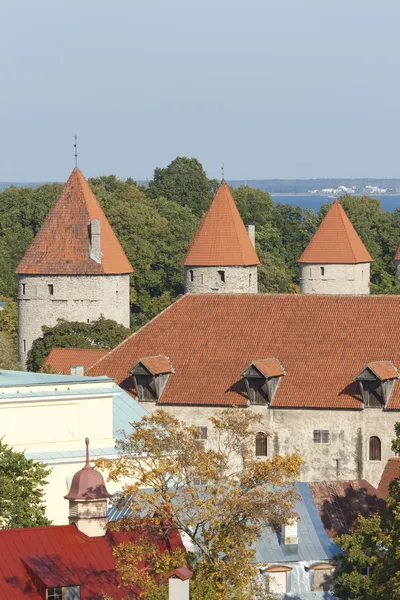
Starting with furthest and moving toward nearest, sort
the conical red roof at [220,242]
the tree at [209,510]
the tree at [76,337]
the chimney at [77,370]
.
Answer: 1. the conical red roof at [220,242]
2. the tree at [76,337]
3. the chimney at [77,370]
4. the tree at [209,510]

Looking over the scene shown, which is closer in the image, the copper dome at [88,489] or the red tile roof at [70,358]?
the copper dome at [88,489]

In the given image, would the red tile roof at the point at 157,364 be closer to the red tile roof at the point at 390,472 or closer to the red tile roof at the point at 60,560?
the red tile roof at the point at 390,472

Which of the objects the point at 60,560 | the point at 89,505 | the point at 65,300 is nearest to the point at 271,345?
the point at 65,300

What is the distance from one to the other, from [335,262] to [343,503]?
151 ft

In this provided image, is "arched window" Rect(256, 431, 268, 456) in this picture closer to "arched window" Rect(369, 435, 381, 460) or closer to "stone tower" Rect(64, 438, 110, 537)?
"arched window" Rect(369, 435, 381, 460)

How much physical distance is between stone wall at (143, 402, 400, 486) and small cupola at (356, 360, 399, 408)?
0.27m

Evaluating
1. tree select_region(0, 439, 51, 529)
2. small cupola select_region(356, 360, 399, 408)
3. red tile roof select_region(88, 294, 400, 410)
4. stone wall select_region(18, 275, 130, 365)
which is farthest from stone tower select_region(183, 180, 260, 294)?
tree select_region(0, 439, 51, 529)

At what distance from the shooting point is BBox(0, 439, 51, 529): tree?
45.6 m

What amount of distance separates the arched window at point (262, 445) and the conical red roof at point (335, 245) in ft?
109

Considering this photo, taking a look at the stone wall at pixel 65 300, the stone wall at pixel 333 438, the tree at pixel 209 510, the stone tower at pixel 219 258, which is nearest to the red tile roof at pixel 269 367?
the stone wall at pixel 333 438

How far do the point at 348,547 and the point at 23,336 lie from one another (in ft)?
163

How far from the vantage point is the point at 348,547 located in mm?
46375

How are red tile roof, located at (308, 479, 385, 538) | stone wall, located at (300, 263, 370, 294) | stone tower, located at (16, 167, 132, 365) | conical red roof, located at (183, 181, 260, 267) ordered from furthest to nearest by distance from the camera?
stone wall, located at (300, 263, 370, 294) → stone tower, located at (16, 167, 132, 365) → conical red roof, located at (183, 181, 260, 267) → red tile roof, located at (308, 479, 385, 538)

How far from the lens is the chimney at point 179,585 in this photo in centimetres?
3584
